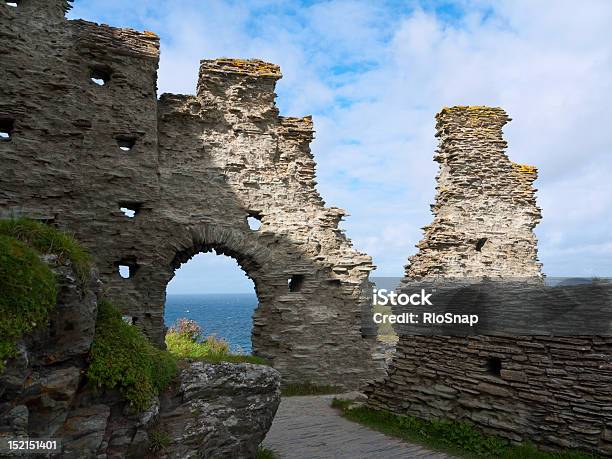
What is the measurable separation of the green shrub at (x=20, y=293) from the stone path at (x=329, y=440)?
4.51 metres

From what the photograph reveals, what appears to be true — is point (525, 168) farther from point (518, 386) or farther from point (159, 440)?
point (159, 440)

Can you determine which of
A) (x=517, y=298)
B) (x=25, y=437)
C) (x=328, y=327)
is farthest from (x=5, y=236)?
(x=328, y=327)

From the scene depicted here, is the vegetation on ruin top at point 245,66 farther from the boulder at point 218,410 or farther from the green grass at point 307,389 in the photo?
the boulder at point 218,410

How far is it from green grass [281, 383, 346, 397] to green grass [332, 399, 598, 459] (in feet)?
10.0

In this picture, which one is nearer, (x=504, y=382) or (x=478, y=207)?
(x=504, y=382)

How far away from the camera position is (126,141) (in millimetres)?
12266

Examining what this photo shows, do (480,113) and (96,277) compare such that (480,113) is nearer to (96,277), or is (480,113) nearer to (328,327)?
(328,327)

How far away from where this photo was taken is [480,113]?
51.6ft

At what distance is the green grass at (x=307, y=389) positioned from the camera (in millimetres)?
12226

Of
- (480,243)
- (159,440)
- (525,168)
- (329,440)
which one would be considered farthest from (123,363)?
(525,168)

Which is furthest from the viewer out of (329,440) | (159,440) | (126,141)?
(126,141)

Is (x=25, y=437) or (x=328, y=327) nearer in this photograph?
(x=25, y=437)

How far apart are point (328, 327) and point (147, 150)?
21.5ft

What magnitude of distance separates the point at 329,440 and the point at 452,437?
6.39ft
